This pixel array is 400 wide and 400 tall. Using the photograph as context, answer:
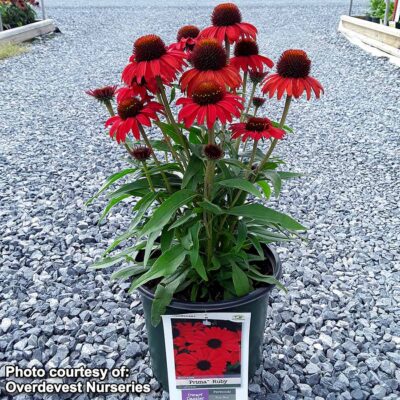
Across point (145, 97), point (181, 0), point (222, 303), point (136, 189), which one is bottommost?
point (181, 0)

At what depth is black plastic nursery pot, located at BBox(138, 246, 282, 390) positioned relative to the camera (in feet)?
4.19

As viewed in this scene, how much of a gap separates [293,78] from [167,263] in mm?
554

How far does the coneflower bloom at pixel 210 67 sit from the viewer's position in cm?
108

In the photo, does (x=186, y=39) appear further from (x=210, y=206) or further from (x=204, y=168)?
(x=210, y=206)

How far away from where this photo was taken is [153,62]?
3.62 feet

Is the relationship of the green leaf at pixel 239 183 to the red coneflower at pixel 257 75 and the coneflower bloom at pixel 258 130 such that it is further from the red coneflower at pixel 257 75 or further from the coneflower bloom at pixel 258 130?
the red coneflower at pixel 257 75

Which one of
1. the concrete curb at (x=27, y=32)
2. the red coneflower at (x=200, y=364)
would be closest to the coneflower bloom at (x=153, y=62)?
the red coneflower at (x=200, y=364)

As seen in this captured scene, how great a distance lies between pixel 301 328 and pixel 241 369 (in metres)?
0.46

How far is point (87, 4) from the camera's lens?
41.3ft

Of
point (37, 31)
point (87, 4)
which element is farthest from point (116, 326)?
point (87, 4)

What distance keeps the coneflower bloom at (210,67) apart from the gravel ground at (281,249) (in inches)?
36.6

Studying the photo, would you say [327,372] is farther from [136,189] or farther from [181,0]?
[181,0]

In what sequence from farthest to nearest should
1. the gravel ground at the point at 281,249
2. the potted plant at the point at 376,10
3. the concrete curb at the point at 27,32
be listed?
the potted plant at the point at 376,10
the concrete curb at the point at 27,32
the gravel ground at the point at 281,249

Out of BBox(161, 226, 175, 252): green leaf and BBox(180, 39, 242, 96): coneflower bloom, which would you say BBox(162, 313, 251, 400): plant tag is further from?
BBox(180, 39, 242, 96): coneflower bloom
